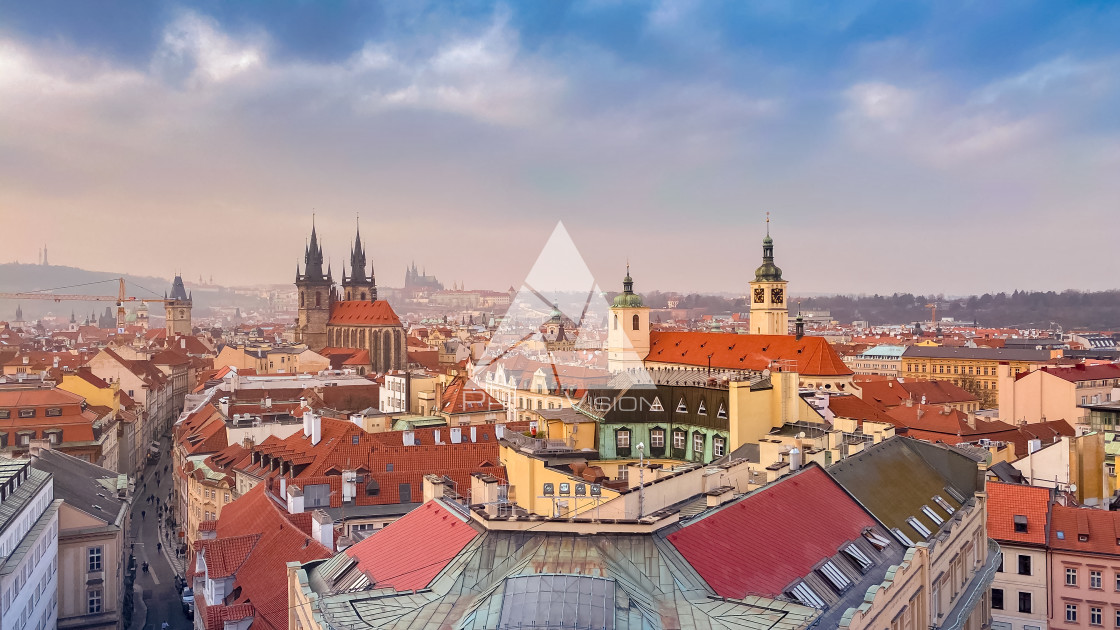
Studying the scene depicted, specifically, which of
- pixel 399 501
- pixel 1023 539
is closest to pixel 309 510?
pixel 399 501

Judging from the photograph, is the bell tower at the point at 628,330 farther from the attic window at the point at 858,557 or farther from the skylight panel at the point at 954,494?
the attic window at the point at 858,557

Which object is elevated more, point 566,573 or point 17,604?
point 566,573

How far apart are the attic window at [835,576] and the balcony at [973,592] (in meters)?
5.04

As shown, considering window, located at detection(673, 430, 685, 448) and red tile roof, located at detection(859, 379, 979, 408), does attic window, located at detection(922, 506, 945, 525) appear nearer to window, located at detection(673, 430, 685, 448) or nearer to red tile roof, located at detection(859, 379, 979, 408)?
window, located at detection(673, 430, 685, 448)

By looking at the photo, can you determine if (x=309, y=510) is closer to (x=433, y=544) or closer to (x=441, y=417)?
(x=433, y=544)

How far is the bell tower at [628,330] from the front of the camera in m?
84.4

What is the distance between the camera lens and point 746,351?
3110 inches

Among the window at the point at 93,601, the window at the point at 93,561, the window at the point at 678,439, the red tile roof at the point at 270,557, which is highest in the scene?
the window at the point at 678,439

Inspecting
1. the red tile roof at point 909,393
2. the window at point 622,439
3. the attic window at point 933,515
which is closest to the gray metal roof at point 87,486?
the window at point 622,439

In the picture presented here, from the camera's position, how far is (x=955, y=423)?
54.4 metres

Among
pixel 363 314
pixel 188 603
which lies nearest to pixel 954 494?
pixel 188 603

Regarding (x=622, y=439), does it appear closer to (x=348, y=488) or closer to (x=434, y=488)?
(x=348, y=488)

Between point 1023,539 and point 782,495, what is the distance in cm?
1398

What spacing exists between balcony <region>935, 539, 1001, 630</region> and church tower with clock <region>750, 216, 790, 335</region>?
59.2m
